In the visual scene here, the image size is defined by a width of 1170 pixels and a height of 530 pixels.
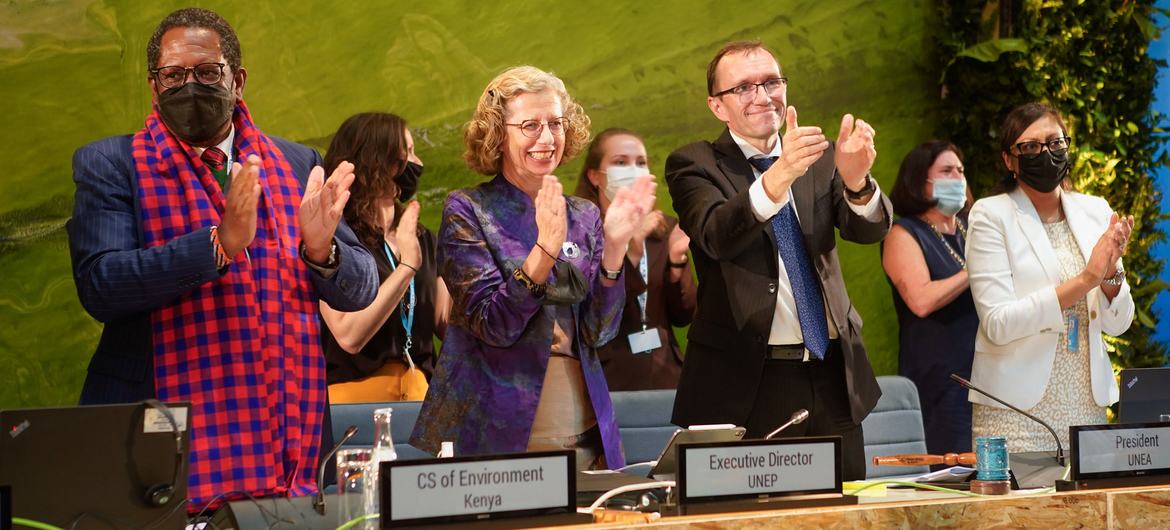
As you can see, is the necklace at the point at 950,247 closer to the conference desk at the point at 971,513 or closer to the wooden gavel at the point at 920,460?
the wooden gavel at the point at 920,460

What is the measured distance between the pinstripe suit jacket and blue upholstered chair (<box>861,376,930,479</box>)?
233cm

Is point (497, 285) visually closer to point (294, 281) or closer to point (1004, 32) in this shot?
point (294, 281)

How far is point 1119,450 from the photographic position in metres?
2.12

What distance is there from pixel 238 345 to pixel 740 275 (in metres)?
1.08

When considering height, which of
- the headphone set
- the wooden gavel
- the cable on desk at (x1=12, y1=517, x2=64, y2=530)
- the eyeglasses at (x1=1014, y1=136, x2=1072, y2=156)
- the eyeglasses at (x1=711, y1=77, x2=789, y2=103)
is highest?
the eyeglasses at (x1=711, y1=77, x2=789, y2=103)

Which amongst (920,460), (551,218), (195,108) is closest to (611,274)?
(551,218)

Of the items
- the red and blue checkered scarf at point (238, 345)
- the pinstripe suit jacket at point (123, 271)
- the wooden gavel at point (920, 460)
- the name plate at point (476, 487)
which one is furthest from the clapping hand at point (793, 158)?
the name plate at point (476, 487)

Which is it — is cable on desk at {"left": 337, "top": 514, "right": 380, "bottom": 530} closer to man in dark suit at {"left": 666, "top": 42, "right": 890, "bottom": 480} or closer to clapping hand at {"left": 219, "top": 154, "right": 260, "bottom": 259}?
clapping hand at {"left": 219, "top": 154, "right": 260, "bottom": 259}

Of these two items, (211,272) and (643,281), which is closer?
(211,272)

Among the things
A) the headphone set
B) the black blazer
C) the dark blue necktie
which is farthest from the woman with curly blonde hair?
the headphone set

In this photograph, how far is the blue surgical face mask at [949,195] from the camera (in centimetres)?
424

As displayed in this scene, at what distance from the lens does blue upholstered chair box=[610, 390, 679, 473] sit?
391 cm

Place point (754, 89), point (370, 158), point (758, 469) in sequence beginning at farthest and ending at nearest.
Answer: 1. point (370, 158)
2. point (754, 89)
3. point (758, 469)

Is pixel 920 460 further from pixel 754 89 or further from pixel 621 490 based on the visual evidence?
pixel 754 89
